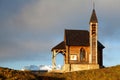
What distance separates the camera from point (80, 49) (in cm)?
7156

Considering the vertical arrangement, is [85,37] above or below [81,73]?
above

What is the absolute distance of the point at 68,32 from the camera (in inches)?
2904

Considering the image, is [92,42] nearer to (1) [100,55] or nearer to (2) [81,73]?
(1) [100,55]

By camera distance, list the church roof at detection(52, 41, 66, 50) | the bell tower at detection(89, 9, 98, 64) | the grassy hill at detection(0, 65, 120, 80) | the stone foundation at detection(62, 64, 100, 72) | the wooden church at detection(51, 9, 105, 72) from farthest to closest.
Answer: the church roof at detection(52, 41, 66, 50) → the bell tower at detection(89, 9, 98, 64) → the wooden church at detection(51, 9, 105, 72) → the stone foundation at detection(62, 64, 100, 72) → the grassy hill at detection(0, 65, 120, 80)

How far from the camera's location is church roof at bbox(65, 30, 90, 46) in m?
71.7

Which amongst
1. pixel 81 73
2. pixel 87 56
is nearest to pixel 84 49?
pixel 87 56

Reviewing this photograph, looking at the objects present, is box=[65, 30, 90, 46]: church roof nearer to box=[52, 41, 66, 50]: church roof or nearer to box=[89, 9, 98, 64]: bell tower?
box=[89, 9, 98, 64]: bell tower

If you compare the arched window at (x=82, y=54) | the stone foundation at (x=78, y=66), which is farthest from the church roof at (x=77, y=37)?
the stone foundation at (x=78, y=66)

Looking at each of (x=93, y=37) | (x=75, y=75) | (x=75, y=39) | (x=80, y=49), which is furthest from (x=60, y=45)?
(x=75, y=75)

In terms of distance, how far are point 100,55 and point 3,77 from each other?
1895 inches

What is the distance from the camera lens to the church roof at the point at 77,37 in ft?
235

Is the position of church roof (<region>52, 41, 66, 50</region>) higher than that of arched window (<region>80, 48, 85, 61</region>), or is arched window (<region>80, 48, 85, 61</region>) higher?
church roof (<region>52, 41, 66, 50</region>)

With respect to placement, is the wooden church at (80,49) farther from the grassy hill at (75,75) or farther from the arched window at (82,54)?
the grassy hill at (75,75)

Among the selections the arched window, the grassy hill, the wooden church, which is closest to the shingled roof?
the wooden church
